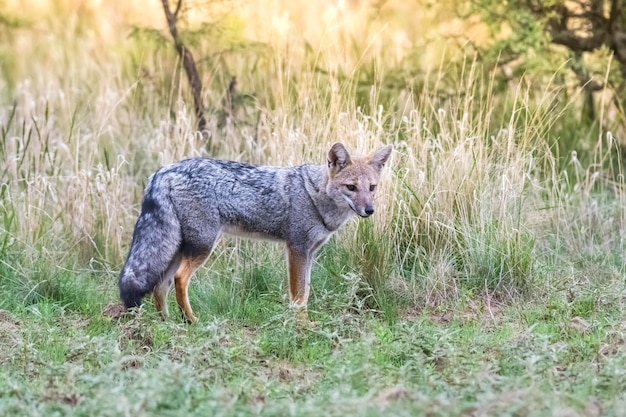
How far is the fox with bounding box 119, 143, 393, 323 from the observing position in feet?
21.2

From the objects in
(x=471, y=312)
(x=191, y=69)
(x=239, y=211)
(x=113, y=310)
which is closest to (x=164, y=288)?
(x=113, y=310)

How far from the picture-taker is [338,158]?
6824mm

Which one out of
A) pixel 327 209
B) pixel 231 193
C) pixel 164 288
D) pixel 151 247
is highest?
pixel 231 193

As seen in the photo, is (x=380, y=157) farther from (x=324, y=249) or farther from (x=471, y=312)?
(x=471, y=312)

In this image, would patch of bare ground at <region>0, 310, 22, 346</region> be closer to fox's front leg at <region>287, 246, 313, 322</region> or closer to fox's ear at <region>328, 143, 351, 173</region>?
fox's front leg at <region>287, 246, 313, 322</region>

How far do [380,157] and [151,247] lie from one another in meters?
1.73

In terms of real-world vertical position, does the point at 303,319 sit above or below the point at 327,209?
below

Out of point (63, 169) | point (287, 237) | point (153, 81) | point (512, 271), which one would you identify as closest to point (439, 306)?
point (512, 271)

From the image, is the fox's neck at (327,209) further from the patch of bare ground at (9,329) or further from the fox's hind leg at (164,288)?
the patch of bare ground at (9,329)

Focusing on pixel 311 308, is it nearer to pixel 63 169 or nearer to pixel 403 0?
pixel 63 169

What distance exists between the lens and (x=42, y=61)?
11391 millimetres

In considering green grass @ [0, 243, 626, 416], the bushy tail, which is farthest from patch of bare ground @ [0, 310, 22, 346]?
the bushy tail

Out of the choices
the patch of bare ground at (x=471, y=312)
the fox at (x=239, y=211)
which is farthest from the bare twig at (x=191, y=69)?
the patch of bare ground at (x=471, y=312)

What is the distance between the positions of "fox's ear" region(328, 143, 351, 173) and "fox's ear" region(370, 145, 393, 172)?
0.18 m
